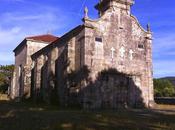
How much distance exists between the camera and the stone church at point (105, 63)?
95.1ft

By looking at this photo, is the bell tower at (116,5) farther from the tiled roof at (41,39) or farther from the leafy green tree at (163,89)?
the leafy green tree at (163,89)

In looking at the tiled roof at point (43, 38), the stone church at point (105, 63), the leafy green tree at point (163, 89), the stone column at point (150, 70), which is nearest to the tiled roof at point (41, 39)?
the tiled roof at point (43, 38)

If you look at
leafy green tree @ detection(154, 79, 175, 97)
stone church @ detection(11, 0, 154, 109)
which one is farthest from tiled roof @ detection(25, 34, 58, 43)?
leafy green tree @ detection(154, 79, 175, 97)

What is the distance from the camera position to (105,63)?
98.1ft

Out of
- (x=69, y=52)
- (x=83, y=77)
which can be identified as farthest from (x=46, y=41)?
(x=83, y=77)

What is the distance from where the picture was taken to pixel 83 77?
2873 centimetres

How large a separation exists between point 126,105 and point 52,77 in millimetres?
10090

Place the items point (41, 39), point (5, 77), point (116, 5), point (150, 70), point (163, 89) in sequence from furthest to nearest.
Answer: point (163, 89), point (5, 77), point (41, 39), point (150, 70), point (116, 5)

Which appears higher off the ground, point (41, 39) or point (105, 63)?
point (41, 39)

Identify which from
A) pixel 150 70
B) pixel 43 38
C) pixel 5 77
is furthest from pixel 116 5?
pixel 5 77

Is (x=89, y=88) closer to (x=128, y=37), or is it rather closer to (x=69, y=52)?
(x=69, y=52)

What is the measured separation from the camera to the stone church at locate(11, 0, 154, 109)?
95.1 ft

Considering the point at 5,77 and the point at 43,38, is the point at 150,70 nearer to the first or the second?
the point at 43,38

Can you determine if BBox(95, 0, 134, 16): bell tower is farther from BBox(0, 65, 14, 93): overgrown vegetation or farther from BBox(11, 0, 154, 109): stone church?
BBox(0, 65, 14, 93): overgrown vegetation
